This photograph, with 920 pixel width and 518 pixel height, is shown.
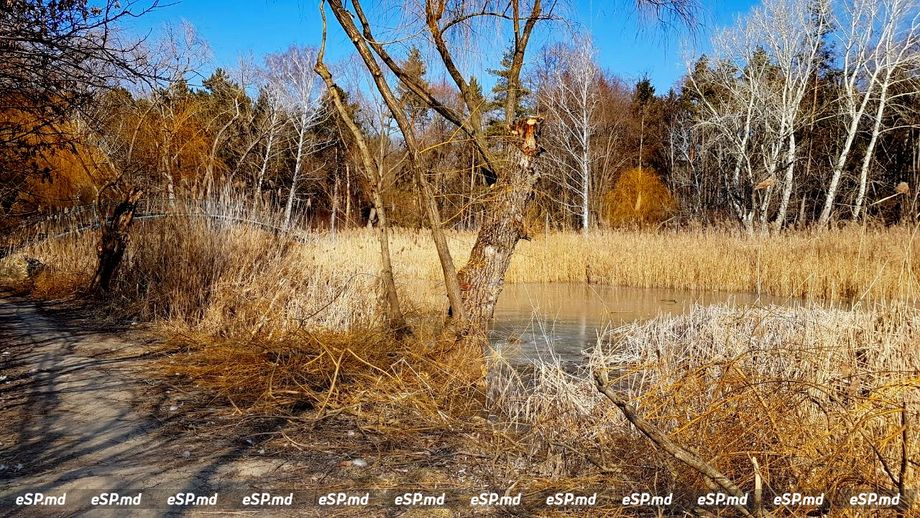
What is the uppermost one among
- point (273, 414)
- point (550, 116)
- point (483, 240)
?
point (550, 116)

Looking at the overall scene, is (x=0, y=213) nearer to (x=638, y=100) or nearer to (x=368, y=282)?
(x=368, y=282)

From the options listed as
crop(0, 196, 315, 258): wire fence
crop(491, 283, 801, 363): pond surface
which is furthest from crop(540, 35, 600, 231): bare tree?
crop(0, 196, 315, 258): wire fence

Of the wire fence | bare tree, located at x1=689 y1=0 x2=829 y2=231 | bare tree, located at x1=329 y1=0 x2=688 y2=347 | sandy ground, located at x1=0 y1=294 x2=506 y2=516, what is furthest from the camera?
bare tree, located at x1=689 y1=0 x2=829 y2=231

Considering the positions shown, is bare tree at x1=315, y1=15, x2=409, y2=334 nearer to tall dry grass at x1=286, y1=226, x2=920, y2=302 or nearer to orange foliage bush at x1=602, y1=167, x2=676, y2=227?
tall dry grass at x1=286, y1=226, x2=920, y2=302

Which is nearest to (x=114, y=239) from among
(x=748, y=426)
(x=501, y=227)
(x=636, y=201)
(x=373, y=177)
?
(x=373, y=177)

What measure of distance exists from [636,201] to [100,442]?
32.9 m

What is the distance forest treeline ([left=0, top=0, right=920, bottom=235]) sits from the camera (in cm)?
458

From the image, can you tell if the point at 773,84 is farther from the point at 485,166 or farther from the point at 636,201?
the point at 485,166

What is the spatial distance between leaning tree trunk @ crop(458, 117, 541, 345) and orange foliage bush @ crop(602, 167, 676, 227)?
92.7 feet

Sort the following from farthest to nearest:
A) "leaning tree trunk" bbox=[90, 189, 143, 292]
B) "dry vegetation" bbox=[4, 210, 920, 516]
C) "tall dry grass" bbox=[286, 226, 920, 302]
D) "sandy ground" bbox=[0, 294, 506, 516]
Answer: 1. "tall dry grass" bbox=[286, 226, 920, 302]
2. "leaning tree trunk" bbox=[90, 189, 143, 292]
3. "dry vegetation" bbox=[4, 210, 920, 516]
4. "sandy ground" bbox=[0, 294, 506, 516]

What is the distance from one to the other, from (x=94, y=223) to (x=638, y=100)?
112ft

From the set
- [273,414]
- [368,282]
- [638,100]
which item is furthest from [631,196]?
[273,414]

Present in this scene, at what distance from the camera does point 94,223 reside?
1038 cm

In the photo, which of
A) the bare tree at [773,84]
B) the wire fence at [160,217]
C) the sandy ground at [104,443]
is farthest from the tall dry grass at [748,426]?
the bare tree at [773,84]
